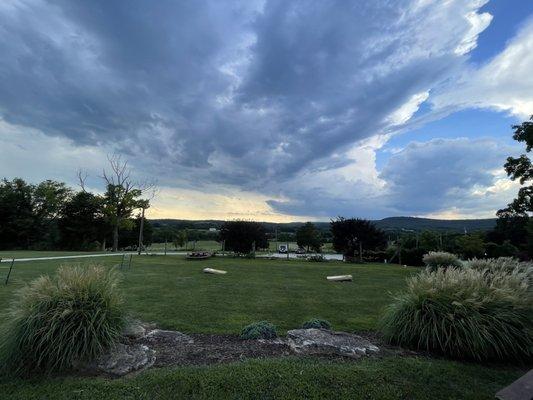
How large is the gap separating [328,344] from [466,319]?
6.22ft

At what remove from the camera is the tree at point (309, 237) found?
145 ft

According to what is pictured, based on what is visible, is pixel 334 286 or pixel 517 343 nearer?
pixel 517 343

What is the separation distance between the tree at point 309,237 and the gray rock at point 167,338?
3966cm

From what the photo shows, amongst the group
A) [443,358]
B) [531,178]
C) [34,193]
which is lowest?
[443,358]

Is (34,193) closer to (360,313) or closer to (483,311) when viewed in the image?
(360,313)

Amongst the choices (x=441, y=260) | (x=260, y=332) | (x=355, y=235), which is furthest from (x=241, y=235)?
(x=260, y=332)

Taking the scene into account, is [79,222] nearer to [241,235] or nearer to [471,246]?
[241,235]

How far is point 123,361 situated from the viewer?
154 inches

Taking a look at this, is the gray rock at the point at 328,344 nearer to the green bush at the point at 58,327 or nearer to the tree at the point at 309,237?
the green bush at the point at 58,327

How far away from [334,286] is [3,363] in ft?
33.1

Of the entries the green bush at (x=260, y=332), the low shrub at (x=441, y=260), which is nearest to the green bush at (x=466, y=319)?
the green bush at (x=260, y=332)

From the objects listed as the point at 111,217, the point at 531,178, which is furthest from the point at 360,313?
the point at 111,217

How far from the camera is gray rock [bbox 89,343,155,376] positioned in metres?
3.79

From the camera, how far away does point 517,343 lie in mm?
4617
